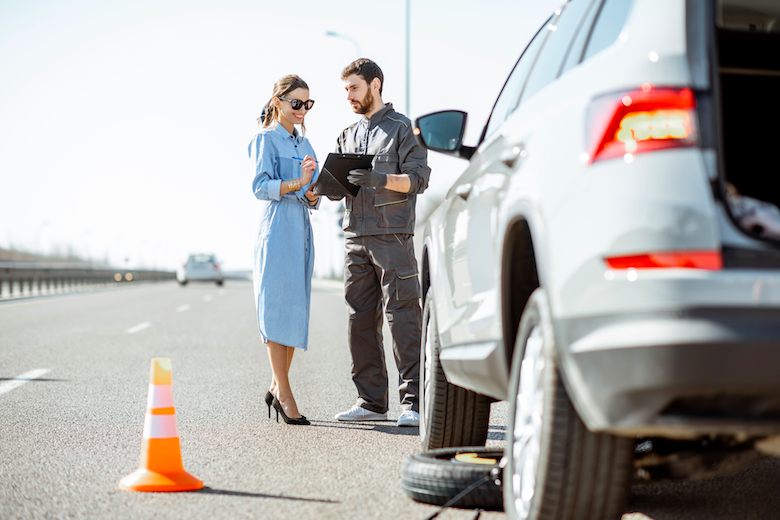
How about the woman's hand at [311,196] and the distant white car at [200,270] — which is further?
the distant white car at [200,270]

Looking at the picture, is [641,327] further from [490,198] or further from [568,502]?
[490,198]

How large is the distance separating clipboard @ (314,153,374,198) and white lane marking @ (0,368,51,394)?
3412 millimetres

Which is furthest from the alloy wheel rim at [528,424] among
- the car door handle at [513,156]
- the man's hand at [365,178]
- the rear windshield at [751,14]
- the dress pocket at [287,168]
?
the dress pocket at [287,168]

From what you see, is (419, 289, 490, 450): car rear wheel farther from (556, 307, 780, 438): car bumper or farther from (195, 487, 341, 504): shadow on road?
(556, 307, 780, 438): car bumper

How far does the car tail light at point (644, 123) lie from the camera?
208cm

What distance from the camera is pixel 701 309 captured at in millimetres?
1928

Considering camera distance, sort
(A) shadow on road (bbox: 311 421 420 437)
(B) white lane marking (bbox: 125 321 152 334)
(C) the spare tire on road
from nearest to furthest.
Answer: (C) the spare tire on road → (A) shadow on road (bbox: 311 421 420 437) → (B) white lane marking (bbox: 125 321 152 334)

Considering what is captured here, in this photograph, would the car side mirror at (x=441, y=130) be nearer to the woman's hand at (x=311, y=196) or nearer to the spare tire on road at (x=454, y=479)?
the spare tire on road at (x=454, y=479)

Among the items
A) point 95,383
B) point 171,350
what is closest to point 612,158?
point 95,383

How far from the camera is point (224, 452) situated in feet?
15.4

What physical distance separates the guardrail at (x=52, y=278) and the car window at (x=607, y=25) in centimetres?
2416

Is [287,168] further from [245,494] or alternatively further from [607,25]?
[607,25]

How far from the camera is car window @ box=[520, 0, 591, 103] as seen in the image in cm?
305

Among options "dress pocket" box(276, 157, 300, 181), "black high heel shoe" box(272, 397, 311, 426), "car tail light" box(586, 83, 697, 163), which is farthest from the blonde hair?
"car tail light" box(586, 83, 697, 163)
